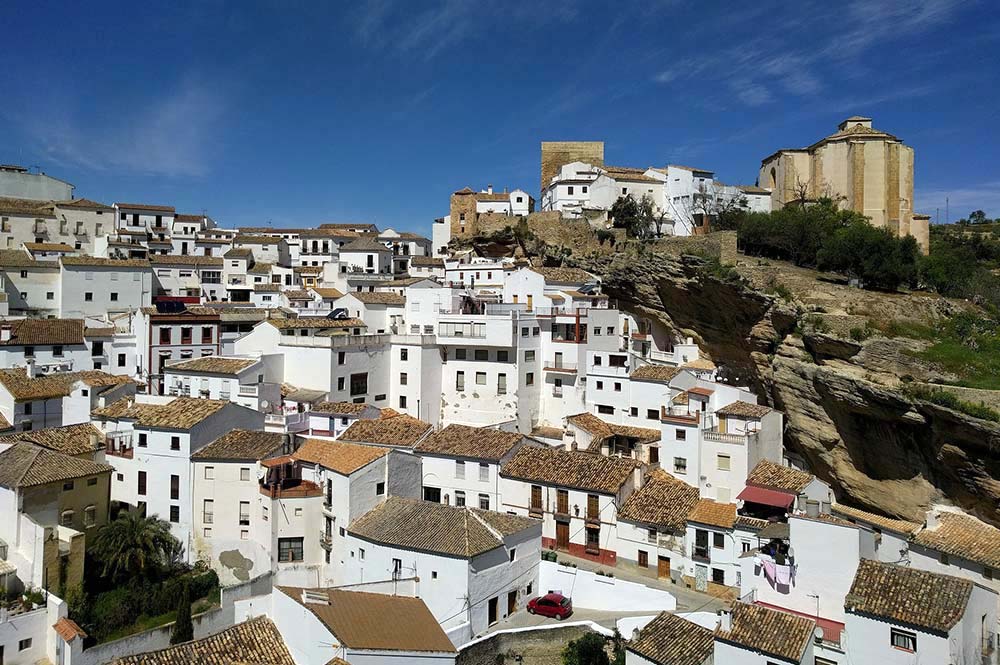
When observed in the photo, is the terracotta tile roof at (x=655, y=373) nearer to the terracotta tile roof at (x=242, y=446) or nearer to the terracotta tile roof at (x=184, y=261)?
the terracotta tile roof at (x=242, y=446)

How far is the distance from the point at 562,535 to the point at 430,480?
5630 mm

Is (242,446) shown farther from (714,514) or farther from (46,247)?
(46,247)

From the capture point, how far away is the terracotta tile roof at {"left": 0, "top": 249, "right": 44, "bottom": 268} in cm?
4270

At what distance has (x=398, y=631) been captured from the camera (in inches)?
693

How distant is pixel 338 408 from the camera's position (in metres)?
28.8

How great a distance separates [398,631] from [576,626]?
5199 millimetres

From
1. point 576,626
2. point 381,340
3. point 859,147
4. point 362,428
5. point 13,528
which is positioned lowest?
point 576,626

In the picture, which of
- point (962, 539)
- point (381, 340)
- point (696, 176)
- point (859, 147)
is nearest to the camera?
point (962, 539)

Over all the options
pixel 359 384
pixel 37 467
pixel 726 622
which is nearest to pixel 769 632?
pixel 726 622

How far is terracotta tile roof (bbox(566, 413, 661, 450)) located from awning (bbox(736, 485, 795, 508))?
6687 mm

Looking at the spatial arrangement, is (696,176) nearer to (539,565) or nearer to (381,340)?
(381,340)

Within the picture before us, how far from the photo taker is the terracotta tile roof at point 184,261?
49.4 metres

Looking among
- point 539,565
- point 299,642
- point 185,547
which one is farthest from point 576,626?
point 185,547

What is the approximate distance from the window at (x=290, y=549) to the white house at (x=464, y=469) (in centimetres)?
536
